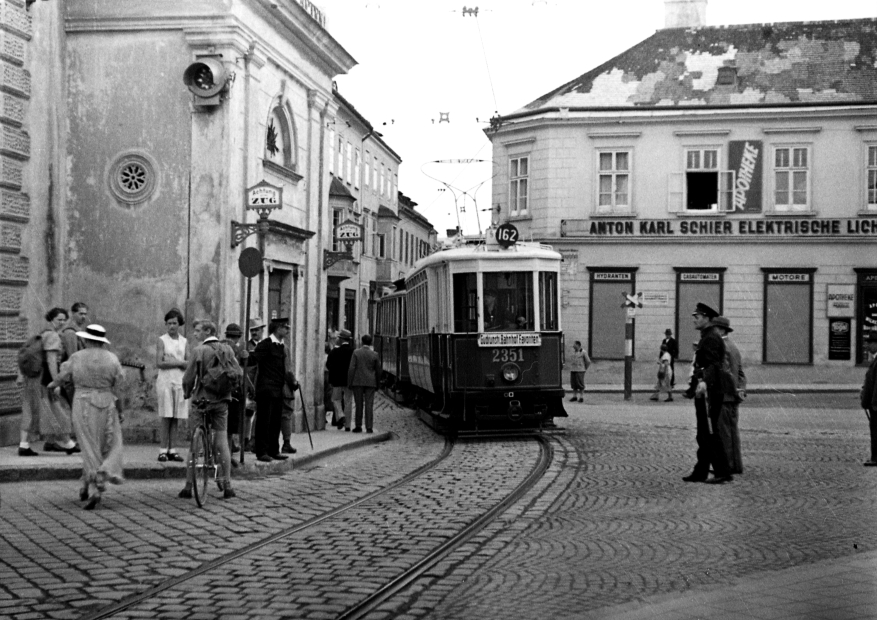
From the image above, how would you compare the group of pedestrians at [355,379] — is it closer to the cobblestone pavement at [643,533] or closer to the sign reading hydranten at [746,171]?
the cobblestone pavement at [643,533]

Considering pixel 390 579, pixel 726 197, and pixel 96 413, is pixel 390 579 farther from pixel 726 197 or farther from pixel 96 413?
pixel 726 197

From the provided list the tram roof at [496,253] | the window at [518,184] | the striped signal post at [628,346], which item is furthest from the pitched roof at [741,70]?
the tram roof at [496,253]

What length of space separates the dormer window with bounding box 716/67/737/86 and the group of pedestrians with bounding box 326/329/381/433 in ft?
73.1

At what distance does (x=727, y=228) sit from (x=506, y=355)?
20.6m

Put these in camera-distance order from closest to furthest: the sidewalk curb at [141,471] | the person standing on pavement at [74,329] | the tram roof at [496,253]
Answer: the sidewalk curb at [141,471], the person standing on pavement at [74,329], the tram roof at [496,253]

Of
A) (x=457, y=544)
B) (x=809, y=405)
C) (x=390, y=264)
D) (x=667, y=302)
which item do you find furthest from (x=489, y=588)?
(x=390, y=264)

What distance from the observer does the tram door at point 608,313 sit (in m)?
38.8

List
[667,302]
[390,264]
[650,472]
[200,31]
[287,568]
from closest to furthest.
Answer: [287,568]
[650,472]
[200,31]
[667,302]
[390,264]

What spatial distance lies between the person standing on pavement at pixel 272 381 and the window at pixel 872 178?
27674 mm

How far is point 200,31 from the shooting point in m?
17.0

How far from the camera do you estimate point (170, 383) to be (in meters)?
14.3

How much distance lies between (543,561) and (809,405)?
23.3 m

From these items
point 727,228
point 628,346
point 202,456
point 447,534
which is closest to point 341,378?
point 202,456

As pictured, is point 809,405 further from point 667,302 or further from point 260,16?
point 260,16
